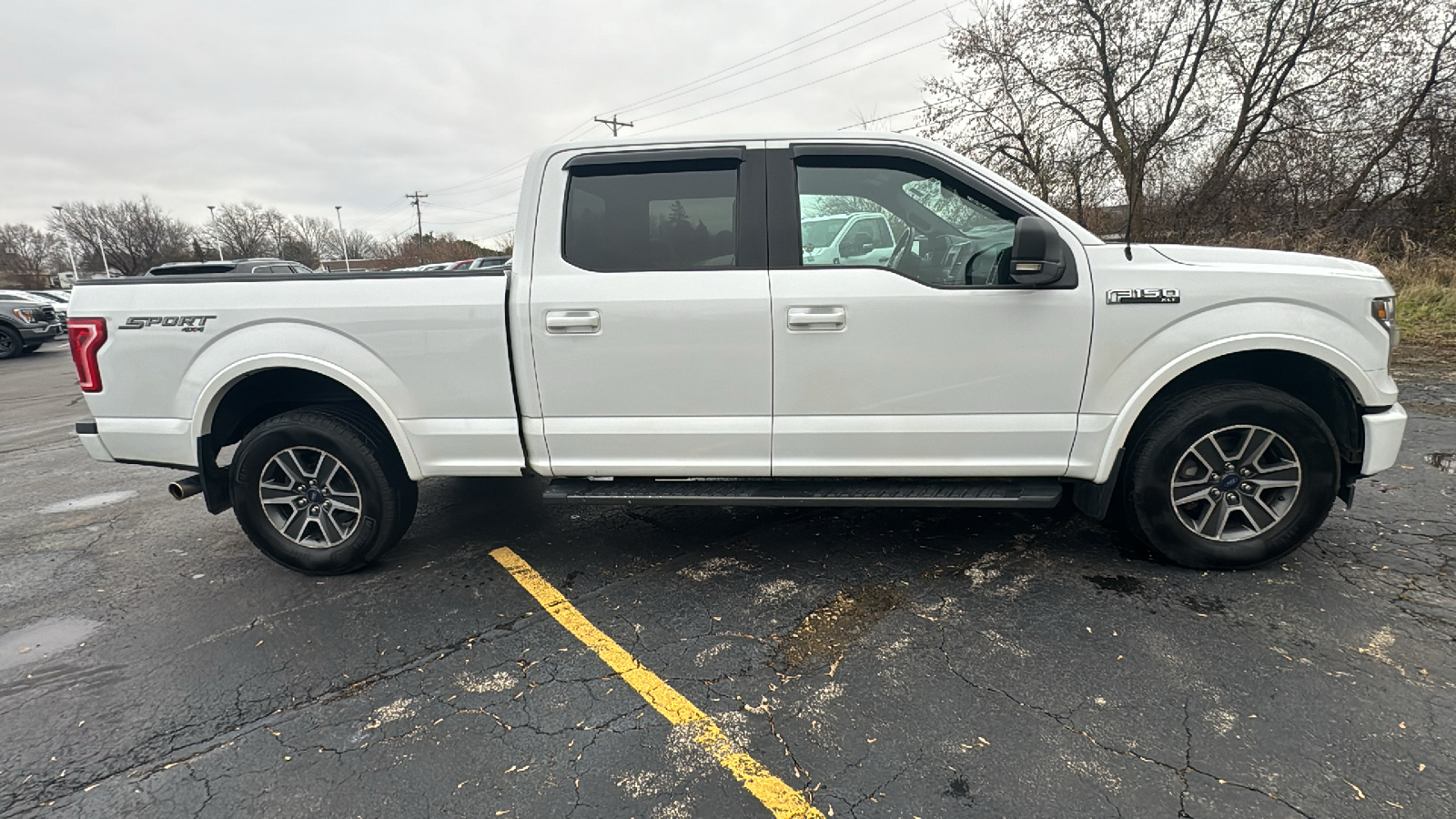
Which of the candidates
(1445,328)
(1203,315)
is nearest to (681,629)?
(1203,315)

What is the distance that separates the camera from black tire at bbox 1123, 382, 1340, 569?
2992mm

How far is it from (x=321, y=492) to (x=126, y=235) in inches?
3403

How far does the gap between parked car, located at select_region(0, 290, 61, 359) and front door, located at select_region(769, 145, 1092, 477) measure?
22.6 m

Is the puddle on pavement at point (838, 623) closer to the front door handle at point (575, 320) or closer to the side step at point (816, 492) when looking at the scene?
the side step at point (816, 492)

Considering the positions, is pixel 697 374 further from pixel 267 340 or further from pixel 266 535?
pixel 266 535

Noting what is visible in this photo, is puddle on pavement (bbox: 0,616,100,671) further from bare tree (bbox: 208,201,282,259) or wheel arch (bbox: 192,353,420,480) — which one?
bare tree (bbox: 208,201,282,259)

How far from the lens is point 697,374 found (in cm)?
305

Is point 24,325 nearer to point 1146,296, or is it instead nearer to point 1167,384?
point 1146,296

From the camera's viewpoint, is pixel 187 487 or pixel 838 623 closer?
pixel 838 623

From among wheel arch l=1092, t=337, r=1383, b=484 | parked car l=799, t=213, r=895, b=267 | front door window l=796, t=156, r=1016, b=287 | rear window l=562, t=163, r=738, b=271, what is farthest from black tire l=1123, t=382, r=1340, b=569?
rear window l=562, t=163, r=738, b=271

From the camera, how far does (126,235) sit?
65250 mm

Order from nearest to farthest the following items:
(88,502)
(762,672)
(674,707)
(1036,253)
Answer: (674,707) → (762,672) → (1036,253) → (88,502)

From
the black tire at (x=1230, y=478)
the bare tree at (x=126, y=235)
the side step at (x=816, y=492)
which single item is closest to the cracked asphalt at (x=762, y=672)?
the black tire at (x=1230, y=478)

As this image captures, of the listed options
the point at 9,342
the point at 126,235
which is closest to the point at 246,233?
the point at 126,235
